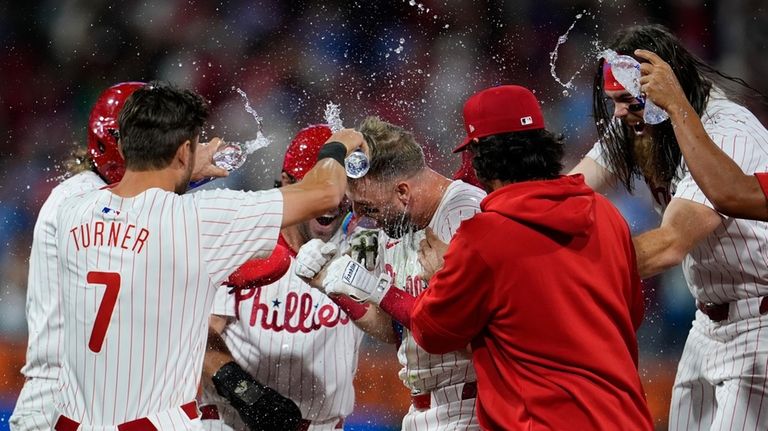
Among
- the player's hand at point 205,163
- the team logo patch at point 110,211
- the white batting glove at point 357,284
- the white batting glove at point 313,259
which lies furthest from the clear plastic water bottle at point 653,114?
the team logo patch at point 110,211

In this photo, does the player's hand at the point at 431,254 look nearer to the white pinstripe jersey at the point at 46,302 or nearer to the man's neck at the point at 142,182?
the man's neck at the point at 142,182

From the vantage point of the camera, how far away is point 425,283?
11.9 feet

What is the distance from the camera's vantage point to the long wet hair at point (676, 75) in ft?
11.4

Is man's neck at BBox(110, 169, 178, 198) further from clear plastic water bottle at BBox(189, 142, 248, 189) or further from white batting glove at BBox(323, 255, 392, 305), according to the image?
clear plastic water bottle at BBox(189, 142, 248, 189)

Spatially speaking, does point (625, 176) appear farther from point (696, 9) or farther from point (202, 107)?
point (696, 9)

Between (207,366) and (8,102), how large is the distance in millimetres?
4699

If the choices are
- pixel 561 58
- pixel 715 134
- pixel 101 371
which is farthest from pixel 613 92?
pixel 561 58

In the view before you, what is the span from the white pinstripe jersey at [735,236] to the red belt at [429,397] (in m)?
0.95

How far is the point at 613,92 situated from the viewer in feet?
11.4

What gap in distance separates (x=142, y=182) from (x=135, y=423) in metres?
0.74

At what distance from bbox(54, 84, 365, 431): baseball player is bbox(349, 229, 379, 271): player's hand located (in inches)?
39.0

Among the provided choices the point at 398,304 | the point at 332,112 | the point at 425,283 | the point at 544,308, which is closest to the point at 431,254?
the point at 425,283

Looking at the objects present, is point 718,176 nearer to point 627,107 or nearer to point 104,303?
point 627,107

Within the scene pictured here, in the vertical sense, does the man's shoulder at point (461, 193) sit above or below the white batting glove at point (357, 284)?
above
